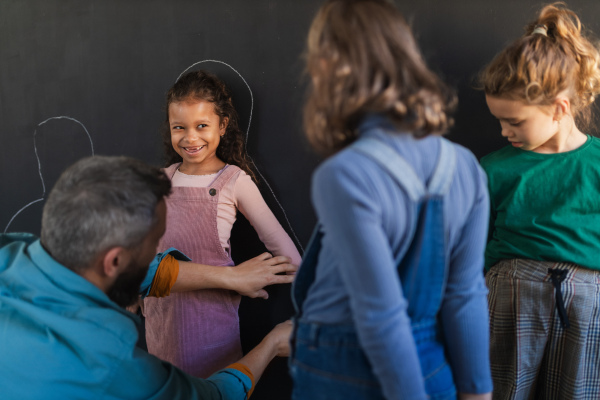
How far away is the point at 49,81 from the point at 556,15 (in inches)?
62.0

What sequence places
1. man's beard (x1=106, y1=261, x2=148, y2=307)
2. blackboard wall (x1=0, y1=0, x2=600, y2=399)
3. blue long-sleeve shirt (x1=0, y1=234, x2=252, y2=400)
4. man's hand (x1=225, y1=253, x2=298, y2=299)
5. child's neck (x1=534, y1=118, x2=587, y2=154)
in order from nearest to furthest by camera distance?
blue long-sleeve shirt (x1=0, y1=234, x2=252, y2=400) → man's beard (x1=106, y1=261, x2=148, y2=307) → child's neck (x1=534, y1=118, x2=587, y2=154) → blackboard wall (x1=0, y1=0, x2=600, y2=399) → man's hand (x1=225, y1=253, x2=298, y2=299)

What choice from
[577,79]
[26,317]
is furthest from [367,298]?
[577,79]

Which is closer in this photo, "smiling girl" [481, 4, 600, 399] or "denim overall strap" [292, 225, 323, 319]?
"denim overall strap" [292, 225, 323, 319]

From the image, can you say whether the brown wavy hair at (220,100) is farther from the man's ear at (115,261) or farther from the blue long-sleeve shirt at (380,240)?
the blue long-sleeve shirt at (380,240)

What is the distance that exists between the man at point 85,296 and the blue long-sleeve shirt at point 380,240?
37cm

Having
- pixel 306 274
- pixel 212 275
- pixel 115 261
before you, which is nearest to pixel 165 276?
pixel 212 275

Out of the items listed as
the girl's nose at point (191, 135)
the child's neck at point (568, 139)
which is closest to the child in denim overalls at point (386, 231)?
the child's neck at point (568, 139)

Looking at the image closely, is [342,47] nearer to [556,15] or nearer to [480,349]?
[480,349]

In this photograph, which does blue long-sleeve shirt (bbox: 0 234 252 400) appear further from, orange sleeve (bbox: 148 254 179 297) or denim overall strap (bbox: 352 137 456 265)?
denim overall strap (bbox: 352 137 456 265)

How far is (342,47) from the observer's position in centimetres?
67

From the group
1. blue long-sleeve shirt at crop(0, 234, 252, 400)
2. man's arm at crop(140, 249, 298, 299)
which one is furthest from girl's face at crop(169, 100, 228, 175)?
blue long-sleeve shirt at crop(0, 234, 252, 400)

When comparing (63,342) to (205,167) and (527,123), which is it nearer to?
(205,167)

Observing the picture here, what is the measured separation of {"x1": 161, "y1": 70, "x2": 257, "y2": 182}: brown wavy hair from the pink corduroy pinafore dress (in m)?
0.07

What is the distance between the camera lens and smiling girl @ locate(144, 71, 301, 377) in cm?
138
